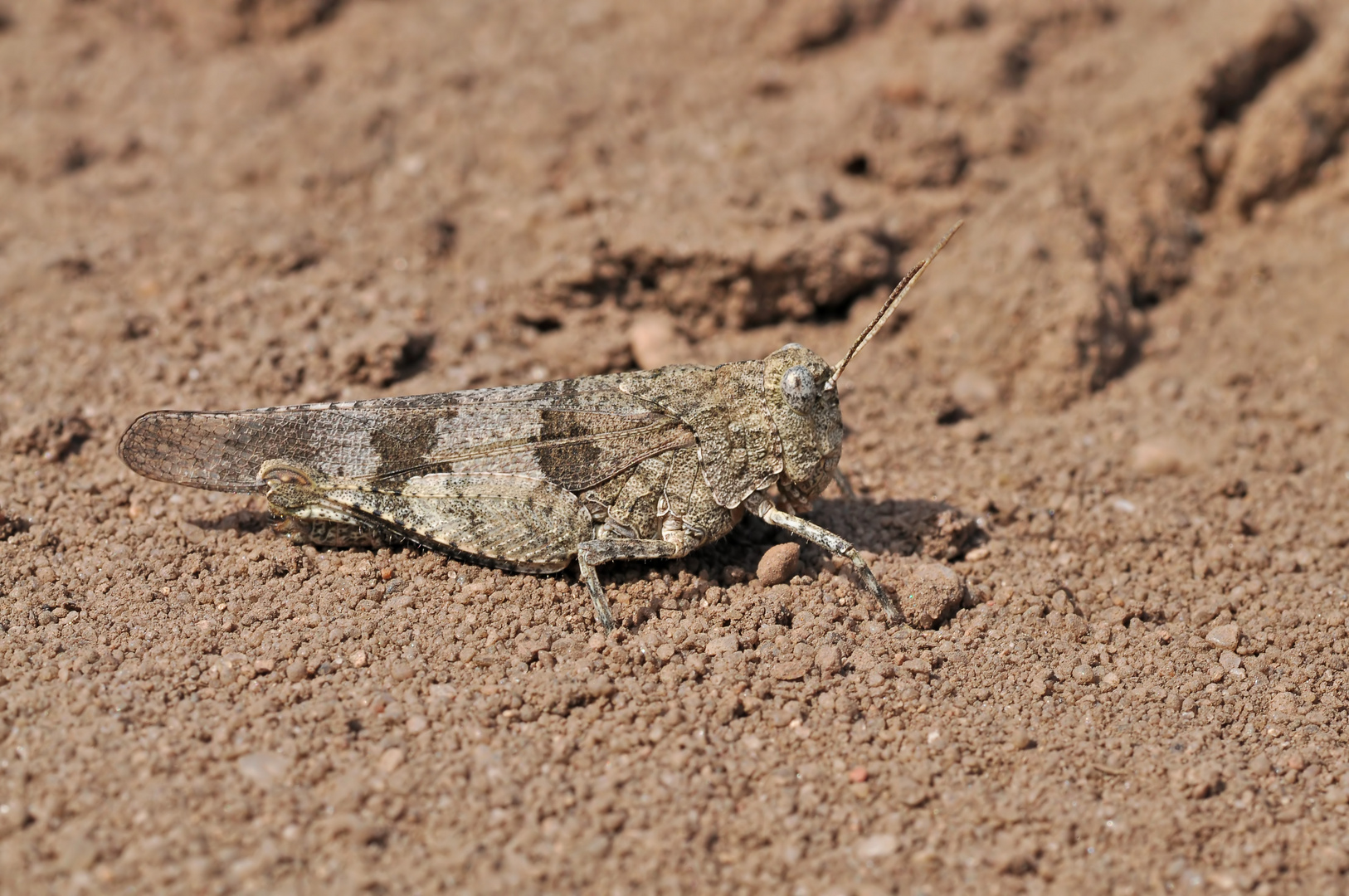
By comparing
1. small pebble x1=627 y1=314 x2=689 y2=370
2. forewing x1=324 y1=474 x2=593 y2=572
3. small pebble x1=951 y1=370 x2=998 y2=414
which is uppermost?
forewing x1=324 y1=474 x2=593 y2=572

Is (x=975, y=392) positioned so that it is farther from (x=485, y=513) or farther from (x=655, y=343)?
(x=485, y=513)

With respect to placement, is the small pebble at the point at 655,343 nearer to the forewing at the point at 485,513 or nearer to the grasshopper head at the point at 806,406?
the grasshopper head at the point at 806,406

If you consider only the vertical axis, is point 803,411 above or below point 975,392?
above

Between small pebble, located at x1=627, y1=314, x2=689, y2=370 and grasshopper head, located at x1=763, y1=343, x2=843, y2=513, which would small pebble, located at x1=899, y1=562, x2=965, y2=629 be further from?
small pebble, located at x1=627, y1=314, x2=689, y2=370

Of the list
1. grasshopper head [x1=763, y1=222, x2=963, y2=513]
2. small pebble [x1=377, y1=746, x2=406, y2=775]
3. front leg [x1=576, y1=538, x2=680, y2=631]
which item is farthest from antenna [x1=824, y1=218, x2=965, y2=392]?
small pebble [x1=377, y1=746, x2=406, y2=775]

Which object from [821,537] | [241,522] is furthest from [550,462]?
[241,522]

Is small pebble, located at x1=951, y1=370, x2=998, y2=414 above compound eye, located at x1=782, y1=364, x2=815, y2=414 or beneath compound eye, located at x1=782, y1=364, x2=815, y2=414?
beneath
